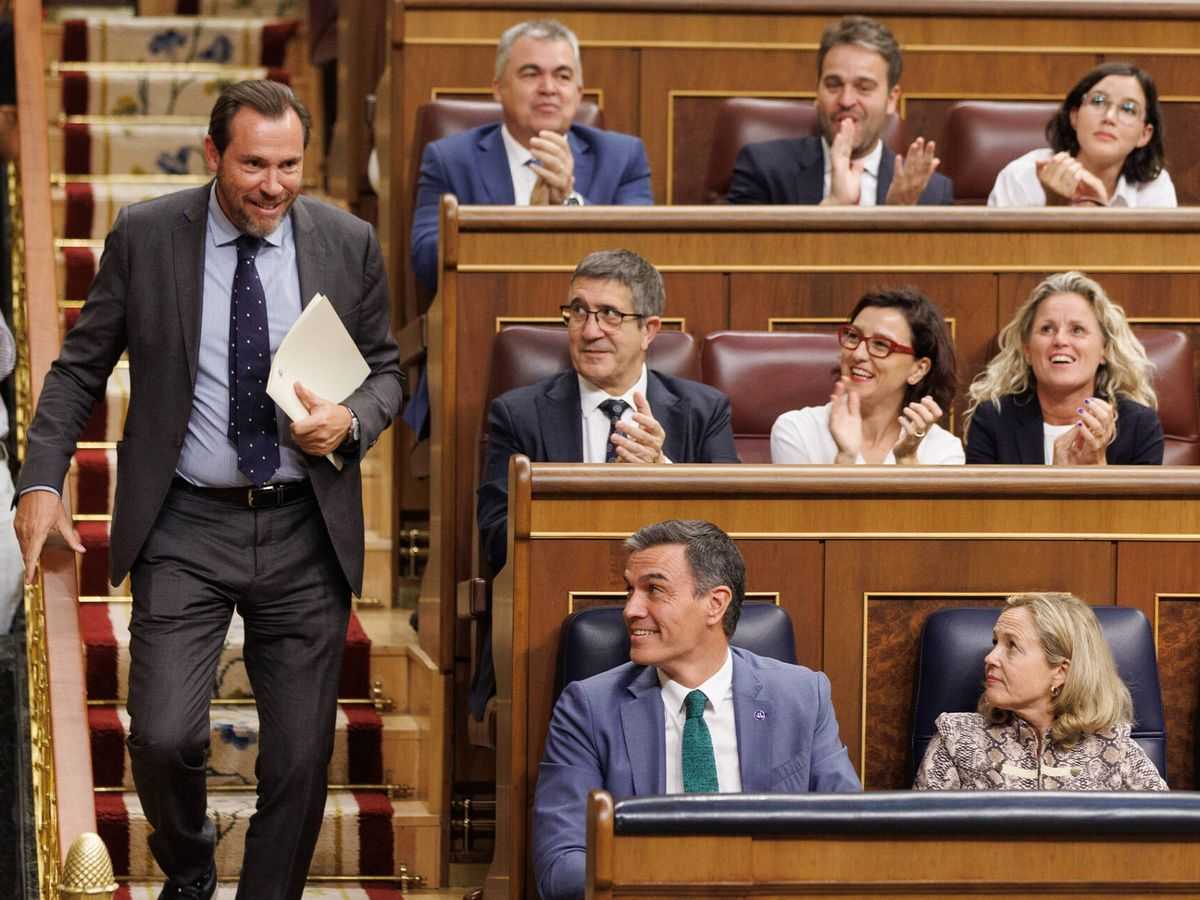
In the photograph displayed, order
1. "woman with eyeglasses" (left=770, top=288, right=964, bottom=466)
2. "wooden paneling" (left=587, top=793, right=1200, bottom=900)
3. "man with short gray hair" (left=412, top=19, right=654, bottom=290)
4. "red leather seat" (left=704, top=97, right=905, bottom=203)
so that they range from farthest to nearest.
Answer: "red leather seat" (left=704, top=97, right=905, bottom=203) < "man with short gray hair" (left=412, top=19, right=654, bottom=290) < "woman with eyeglasses" (left=770, top=288, right=964, bottom=466) < "wooden paneling" (left=587, top=793, right=1200, bottom=900)

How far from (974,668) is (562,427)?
24.0 inches

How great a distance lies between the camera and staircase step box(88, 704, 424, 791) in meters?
2.78

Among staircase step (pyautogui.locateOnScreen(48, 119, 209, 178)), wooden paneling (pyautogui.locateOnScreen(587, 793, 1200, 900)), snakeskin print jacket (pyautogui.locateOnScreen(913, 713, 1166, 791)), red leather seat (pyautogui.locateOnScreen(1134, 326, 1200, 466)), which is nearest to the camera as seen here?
wooden paneling (pyautogui.locateOnScreen(587, 793, 1200, 900))

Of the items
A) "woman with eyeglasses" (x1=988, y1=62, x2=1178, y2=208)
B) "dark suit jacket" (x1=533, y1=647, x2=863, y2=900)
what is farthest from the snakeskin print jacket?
"woman with eyeglasses" (x1=988, y1=62, x2=1178, y2=208)

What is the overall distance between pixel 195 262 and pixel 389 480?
1230 millimetres

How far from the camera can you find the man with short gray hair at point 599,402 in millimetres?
2590

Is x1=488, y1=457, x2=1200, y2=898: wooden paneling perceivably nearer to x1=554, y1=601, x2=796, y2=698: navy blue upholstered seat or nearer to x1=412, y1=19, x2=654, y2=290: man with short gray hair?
x1=554, y1=601, x2=796, y2=698: navy blue upholstered seat

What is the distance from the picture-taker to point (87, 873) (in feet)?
5.53

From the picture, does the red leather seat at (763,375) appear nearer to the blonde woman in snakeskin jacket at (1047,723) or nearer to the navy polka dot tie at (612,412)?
the navy polka dot tie at (612,412)

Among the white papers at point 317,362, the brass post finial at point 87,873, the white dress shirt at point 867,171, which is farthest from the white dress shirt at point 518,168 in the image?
the brass post finial at point 87,873

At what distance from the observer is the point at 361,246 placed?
235 centimetres

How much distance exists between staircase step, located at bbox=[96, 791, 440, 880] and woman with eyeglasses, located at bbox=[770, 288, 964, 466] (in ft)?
2.27

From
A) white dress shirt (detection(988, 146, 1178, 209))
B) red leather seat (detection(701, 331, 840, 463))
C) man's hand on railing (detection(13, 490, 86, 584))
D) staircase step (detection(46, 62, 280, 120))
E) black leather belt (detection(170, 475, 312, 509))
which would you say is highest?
staircase step (detection(46, 62, 280, 120))

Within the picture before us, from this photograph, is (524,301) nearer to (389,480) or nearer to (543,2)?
(389,480)
